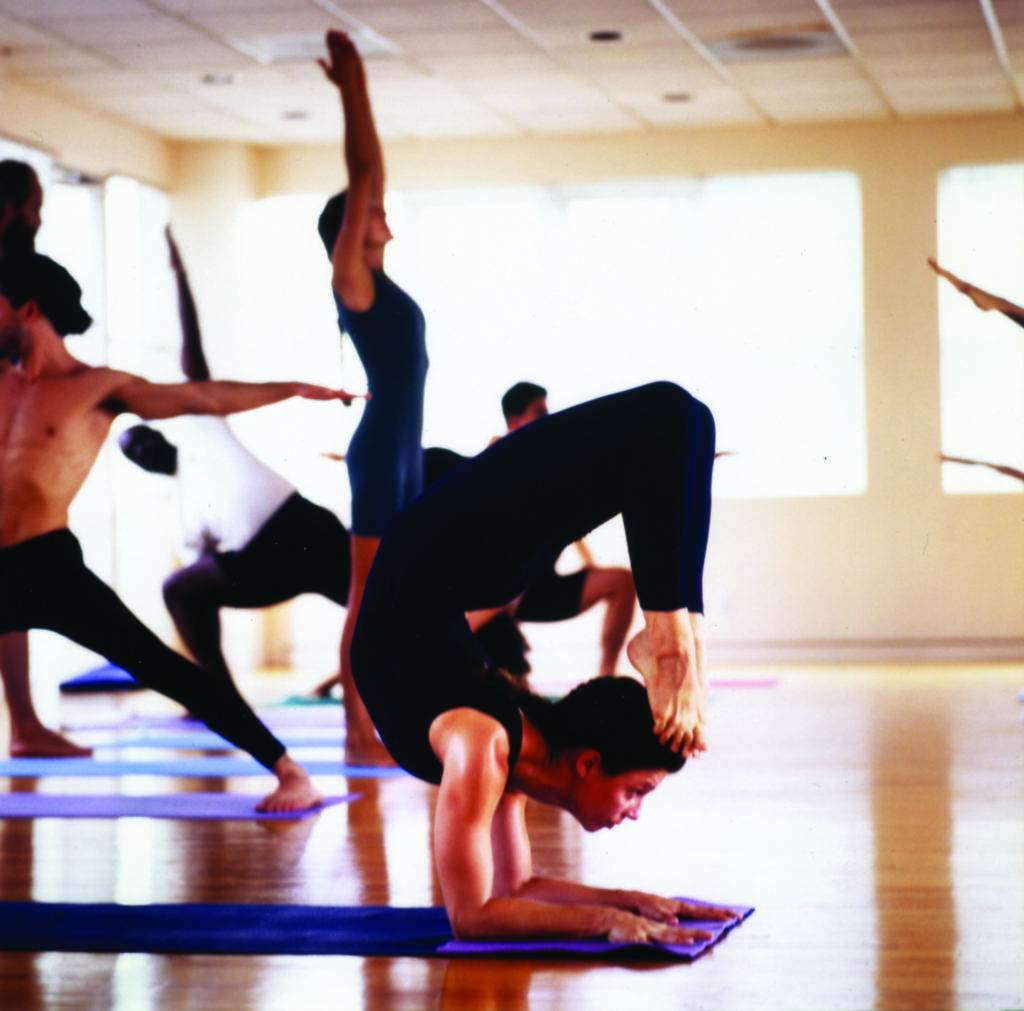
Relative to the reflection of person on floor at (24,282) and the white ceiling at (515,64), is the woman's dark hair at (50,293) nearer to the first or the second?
the reflection of person on floor at (24,282)

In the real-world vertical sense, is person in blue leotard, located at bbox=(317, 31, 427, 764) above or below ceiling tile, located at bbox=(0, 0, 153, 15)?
below

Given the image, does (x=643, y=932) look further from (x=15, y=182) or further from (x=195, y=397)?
(x=15, y=182)

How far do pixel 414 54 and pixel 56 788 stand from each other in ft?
9.96

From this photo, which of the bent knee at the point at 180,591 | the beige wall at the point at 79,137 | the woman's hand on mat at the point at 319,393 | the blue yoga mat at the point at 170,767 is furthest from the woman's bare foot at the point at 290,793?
the beige wall at the point at 79,137

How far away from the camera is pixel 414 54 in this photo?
661cm

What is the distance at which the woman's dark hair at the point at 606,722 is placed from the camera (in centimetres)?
283

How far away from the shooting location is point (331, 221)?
5137mm

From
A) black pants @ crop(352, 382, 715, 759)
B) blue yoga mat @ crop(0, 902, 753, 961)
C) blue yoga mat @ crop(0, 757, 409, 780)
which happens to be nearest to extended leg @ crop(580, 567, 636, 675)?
blue yoga mat @ crop(0, 757, 409, 780)

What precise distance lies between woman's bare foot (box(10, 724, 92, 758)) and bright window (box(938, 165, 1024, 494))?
4.23 metres

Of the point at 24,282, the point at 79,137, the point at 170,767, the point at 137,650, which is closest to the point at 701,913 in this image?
the point at 137,650

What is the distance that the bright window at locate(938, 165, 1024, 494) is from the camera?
8.11m

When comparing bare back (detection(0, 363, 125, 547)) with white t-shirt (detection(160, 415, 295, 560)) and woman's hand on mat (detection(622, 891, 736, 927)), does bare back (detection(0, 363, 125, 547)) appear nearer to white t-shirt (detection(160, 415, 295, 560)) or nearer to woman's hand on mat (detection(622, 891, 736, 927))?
white t-shirt (detection(160, 415, 295, 560))

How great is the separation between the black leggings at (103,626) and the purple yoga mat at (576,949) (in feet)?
4.68

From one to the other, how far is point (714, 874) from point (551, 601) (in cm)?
285
